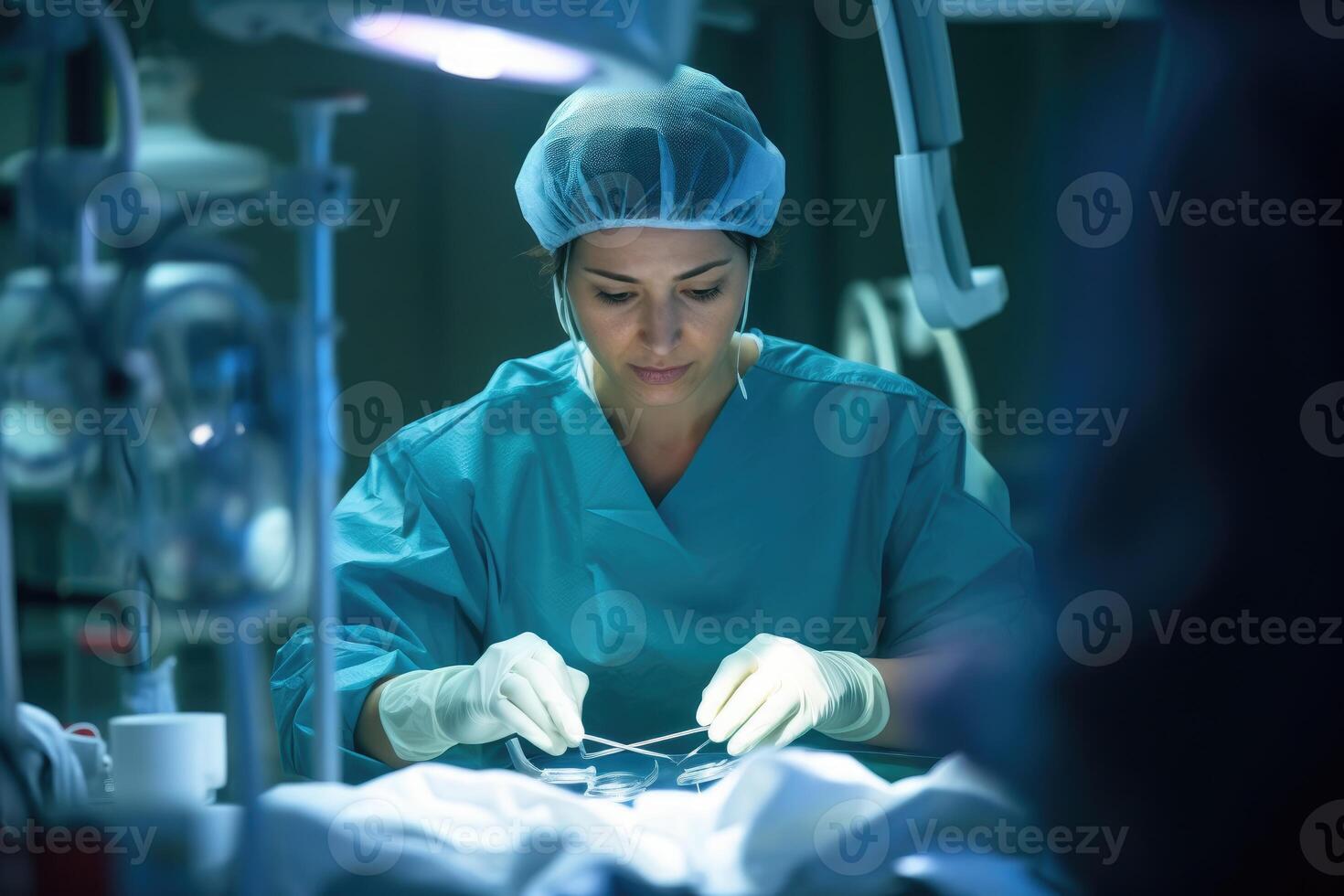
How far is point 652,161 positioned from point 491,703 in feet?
2.25

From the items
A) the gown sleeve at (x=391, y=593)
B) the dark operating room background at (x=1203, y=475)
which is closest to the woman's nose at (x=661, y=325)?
the gown sleeve at (x=391, y=593)

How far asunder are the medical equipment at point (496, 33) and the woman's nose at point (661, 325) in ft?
2.16

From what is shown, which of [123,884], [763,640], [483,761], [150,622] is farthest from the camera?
[483,761]

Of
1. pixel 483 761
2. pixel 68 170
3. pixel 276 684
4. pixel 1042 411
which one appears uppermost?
pixel 68 170

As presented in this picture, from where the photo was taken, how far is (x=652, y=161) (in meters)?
1.48

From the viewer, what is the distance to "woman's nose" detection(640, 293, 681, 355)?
1527 millimetres

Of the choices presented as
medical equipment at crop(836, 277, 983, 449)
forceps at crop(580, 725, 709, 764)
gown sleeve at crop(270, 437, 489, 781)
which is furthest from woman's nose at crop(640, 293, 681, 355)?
medical equipment at crop(836, 277, 983, 449)

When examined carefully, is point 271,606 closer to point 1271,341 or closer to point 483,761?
point 1271,341

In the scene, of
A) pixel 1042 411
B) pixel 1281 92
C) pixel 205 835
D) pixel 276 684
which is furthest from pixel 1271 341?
pixel 276 684

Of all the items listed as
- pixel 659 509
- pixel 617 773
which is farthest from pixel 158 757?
pixel 659 509

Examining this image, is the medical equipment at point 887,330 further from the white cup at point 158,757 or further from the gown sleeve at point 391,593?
the white cup at point 158,757

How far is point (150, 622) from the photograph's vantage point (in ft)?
3.76

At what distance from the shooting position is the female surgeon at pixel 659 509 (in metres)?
1.48

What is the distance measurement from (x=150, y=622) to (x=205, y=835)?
38 cm
